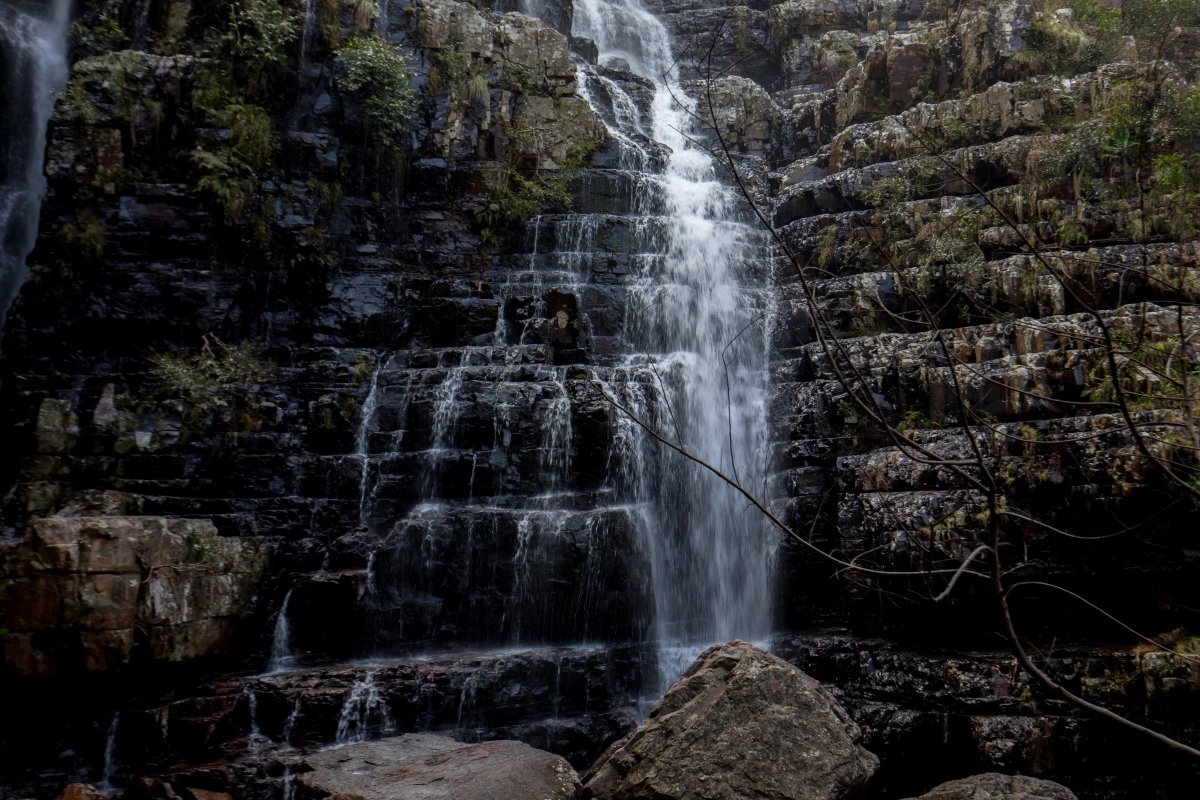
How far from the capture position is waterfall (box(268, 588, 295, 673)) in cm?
855

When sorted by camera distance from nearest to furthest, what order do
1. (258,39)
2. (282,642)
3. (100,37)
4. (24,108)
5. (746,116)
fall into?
(282,642) < (100,37) < (258,39) < (24,108) < (746,116)

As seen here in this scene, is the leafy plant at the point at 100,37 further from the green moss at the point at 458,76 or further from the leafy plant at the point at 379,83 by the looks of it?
the green moss at the point at 458,76

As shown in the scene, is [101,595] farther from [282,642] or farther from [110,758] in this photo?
[282,642]

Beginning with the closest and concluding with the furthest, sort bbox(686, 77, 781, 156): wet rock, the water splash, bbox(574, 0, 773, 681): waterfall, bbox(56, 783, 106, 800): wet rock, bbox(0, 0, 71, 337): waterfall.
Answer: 1. bbox(56, 783, 106, 800): wet rock
2. the water splash
3. bbox(574, 0, 773, 681): waterfall
4. bbox(0, 0, 71, 337): waterfall
5. bbox(686, 77, 781, 156): wet rock

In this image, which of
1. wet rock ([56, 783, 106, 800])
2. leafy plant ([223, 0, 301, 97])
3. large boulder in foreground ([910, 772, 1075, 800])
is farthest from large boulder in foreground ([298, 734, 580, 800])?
leafy plant ([223, 0, 301, 97])

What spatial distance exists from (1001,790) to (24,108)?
55.3ft

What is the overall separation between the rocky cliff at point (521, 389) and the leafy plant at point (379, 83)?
69 millimetres

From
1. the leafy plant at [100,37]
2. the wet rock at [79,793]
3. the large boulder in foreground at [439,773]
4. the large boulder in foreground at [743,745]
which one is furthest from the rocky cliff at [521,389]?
the large boulder in foreground at [439,773]

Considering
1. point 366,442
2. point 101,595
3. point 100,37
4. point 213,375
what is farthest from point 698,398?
point 100,37

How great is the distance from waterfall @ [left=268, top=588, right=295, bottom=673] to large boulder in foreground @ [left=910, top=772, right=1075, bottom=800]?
6.63m

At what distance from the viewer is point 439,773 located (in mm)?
5215

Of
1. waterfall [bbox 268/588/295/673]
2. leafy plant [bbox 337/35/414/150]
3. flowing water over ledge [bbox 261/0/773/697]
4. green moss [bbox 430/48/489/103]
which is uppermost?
green moss [bbox 430/48/489/103]

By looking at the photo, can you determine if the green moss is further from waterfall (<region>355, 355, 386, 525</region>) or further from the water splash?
the water splash

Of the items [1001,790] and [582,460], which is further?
[582,460]
